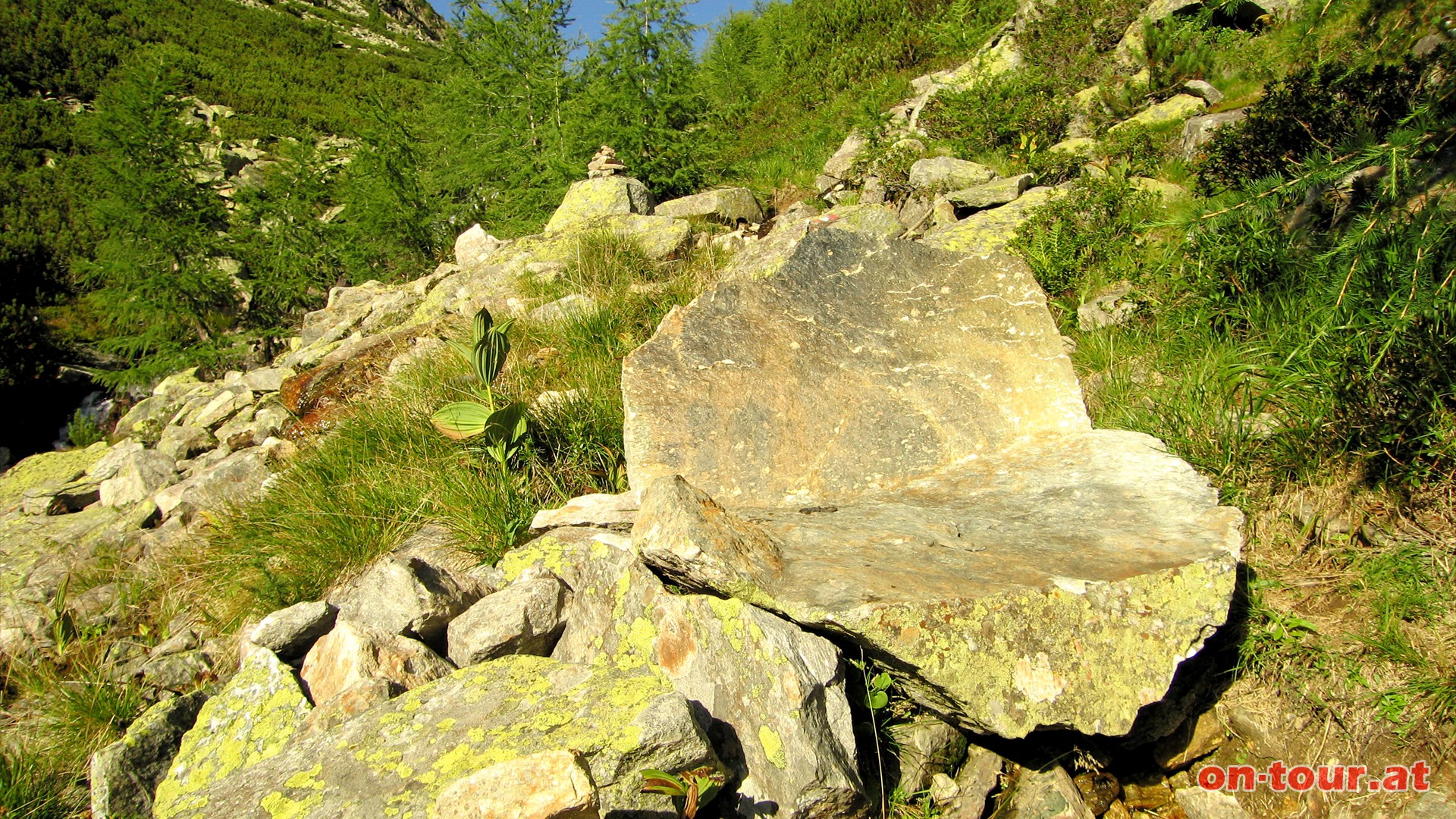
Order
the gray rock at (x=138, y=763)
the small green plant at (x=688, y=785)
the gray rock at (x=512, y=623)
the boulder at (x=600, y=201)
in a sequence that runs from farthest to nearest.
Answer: the boulder at (x=600, y=201)
the gray rock at (x=512, y=623)
the gray rock at (x=138, y=763)
the small green plant at (x=688, y=785)

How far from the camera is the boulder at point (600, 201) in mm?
8641

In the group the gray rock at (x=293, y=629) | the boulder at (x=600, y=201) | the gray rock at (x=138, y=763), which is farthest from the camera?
the boulder at (x=600, y=201)

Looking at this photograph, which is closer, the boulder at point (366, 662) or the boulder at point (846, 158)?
the boulder at point (366, 662)

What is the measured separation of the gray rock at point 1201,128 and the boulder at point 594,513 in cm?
549

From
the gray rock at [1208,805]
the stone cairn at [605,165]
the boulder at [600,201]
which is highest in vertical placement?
the stone cairn at [605,165]

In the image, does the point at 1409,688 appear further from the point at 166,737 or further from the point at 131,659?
the point at 131,659

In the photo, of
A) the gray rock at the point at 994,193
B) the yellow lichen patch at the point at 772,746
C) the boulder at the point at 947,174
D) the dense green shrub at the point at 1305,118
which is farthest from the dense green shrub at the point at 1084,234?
the yellow lichen patch at the point at 772,746

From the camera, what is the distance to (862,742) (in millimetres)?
2703

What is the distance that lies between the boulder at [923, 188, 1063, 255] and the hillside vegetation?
0.22 m

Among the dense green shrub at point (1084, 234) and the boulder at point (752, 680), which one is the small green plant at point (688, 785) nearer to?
the boulder at point (752, 680)

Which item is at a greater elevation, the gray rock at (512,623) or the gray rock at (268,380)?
the gray rock at (268,380)

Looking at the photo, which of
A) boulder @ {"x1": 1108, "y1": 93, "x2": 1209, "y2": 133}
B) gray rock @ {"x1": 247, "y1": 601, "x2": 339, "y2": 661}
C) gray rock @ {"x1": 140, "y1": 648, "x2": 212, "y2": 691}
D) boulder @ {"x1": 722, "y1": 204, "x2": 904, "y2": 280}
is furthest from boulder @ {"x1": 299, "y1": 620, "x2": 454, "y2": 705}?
boulder @ {"x1": 1108, "y1": 93, "x2": 1209, "y2": 133}

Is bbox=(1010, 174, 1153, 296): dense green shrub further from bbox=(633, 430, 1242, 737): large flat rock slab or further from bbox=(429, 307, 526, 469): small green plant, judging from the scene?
bbox=(429, 307, 526, 469): small green plant

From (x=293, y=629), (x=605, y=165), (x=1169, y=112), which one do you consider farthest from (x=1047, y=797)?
(x=605, y=165)
